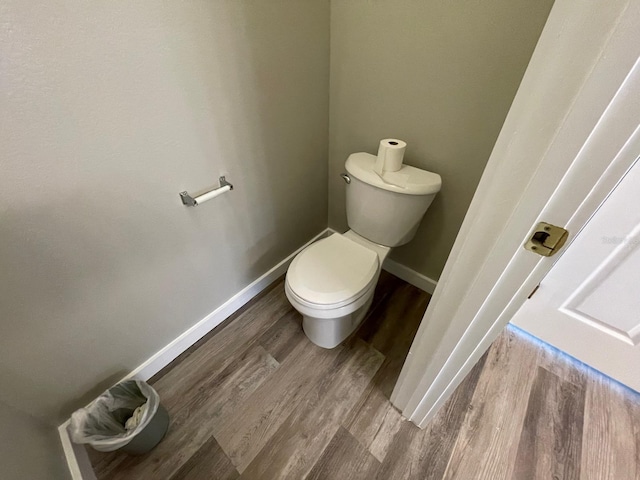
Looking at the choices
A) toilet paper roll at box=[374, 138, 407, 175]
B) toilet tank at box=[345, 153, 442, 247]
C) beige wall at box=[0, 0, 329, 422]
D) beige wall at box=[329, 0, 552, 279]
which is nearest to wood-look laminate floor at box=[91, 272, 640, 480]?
beige wall at box=[0, 0, 329, 422]

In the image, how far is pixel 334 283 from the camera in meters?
1.08

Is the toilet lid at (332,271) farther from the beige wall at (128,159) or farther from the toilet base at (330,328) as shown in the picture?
the beige wall at (128,159)

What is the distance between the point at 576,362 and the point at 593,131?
1.45 meters

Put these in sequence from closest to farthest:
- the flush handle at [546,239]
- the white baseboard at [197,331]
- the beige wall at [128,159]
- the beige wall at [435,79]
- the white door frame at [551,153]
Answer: the white door frame at [551,153] < the flush handle at [546,239] < the beige wall at [128,159] < the beige wall at [435,79] < the white baseboard at [197,331]

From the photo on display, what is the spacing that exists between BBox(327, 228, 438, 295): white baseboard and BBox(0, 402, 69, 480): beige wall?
153 cm

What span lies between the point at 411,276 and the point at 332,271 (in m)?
0.66

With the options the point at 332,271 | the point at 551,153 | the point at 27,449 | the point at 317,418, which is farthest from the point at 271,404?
the point at 551,153

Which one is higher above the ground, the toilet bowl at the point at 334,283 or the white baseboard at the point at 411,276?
the toilet bowl at the point at 334,283

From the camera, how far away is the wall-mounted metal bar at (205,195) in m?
0.96

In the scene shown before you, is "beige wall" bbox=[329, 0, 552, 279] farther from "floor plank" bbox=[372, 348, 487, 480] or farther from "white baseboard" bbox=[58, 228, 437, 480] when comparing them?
"floor plank" bbox=[372, 348, 487, 480]

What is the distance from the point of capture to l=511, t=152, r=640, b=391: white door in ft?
2.93

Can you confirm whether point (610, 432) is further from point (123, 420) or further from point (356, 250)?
point (123, 420)

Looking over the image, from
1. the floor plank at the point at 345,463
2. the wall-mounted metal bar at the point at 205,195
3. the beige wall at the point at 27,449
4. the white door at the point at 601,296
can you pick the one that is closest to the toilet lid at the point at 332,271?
the wall-mounted metal bar at the point at 205,195

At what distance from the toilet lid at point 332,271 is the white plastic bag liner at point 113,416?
64 centimetres
